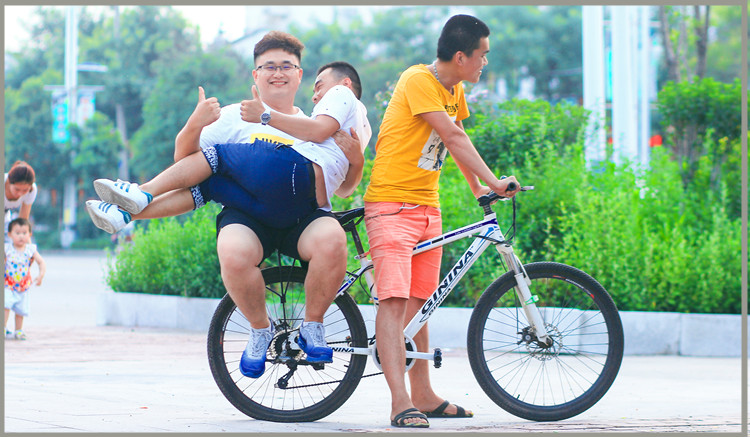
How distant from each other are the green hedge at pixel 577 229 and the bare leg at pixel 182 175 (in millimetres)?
4467

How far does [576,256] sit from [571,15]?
56.1 m

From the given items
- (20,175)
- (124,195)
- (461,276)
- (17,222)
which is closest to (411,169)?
(461,276)

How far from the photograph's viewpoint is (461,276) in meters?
5.07

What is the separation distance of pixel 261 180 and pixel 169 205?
42cm

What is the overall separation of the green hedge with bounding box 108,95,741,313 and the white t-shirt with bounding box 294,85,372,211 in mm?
4058

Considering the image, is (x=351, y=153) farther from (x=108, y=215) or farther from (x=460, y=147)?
(x=108, y=215)

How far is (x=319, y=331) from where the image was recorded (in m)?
4.81

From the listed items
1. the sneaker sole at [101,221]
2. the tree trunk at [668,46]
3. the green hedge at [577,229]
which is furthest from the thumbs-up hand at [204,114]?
the tree trunk at [668,46]

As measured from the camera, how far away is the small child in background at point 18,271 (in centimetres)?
956

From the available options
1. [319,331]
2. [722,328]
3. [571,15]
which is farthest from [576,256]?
[571,15]

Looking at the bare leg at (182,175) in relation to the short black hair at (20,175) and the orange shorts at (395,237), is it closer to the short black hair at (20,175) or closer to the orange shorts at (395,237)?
the orange shorts at (395,237)

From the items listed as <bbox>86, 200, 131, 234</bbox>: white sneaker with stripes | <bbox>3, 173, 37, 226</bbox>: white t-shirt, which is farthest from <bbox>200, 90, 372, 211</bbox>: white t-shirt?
<bbox>3, 173, 37, 226</bbox>: white t-shirt

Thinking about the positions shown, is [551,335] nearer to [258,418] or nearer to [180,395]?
[258,418]

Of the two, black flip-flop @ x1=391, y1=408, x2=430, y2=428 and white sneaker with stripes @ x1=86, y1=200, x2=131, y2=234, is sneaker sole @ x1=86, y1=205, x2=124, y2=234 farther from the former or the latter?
black flip-flop @ x1=391, y1=408, x2=430, y2=428
